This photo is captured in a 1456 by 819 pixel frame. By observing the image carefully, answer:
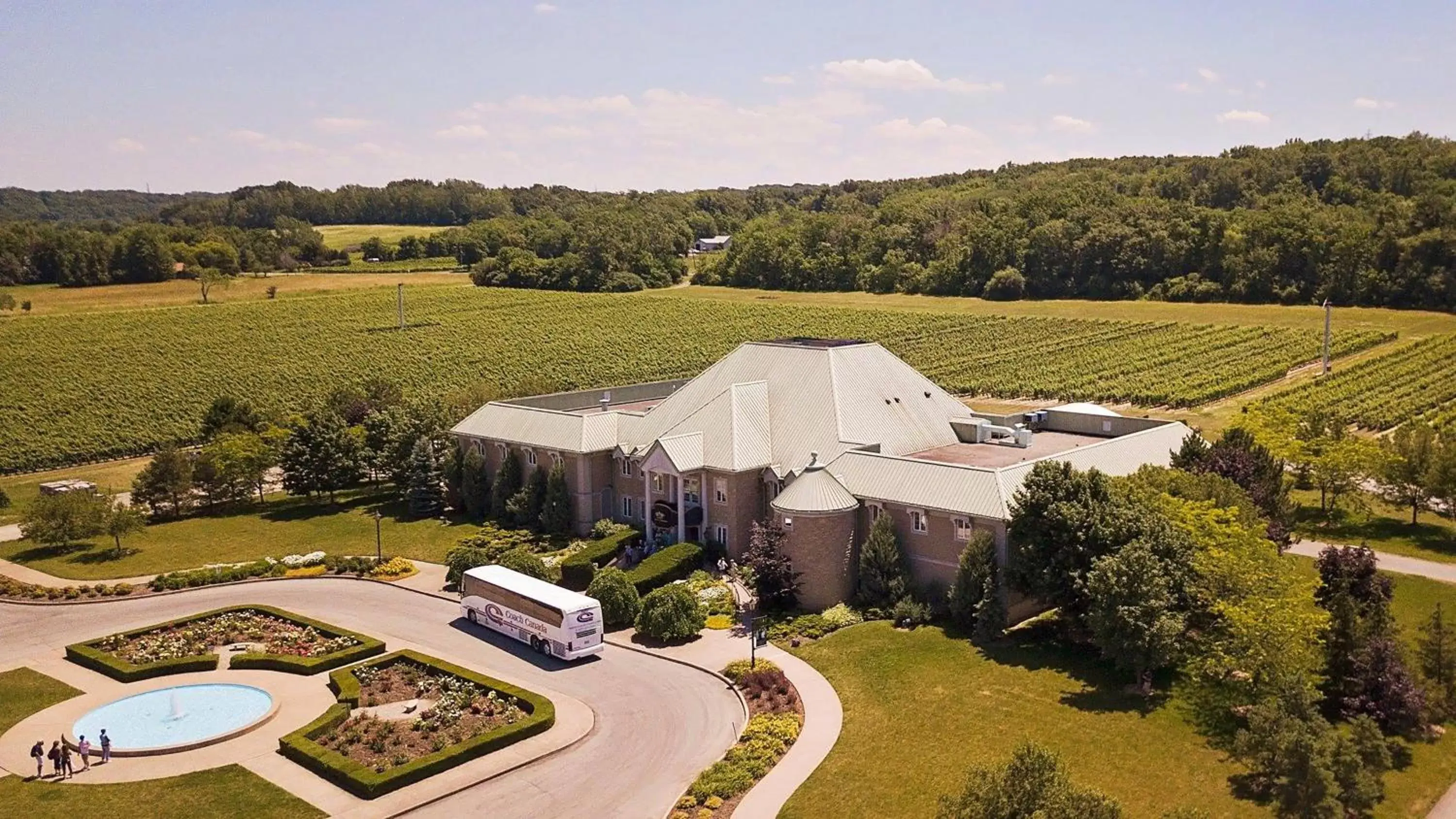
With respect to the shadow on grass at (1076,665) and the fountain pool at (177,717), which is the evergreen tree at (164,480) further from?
the shadow on grass at (1076,665)

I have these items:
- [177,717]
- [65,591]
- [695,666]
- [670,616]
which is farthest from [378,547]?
[695,666]

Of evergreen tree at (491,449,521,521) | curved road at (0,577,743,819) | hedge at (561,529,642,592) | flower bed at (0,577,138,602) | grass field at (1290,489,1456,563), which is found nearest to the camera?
curved road at (0,577,743,819)

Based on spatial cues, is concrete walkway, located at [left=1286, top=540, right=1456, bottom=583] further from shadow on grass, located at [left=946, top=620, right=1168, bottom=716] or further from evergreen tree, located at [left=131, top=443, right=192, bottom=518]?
evergreen tree, located at [left=131, top=443, right=192, bottom=518]

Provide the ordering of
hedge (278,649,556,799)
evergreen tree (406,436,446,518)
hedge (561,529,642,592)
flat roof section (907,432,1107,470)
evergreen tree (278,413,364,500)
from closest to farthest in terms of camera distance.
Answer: hedge (278,649,556,799), hedge (561,529,642,592), flat roof section (907,432,1107,470), evergreen tree (406,436,446,518), evergreen tree (278,413,364,500)

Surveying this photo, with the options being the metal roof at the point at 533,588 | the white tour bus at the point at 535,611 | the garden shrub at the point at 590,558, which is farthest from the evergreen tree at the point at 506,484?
the white tour bus at the point at 535,611

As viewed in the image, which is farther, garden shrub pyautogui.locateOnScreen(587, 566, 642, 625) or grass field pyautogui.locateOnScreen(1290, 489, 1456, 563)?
grass field pyautogui.locateOnScreen(1290, 489, 1456, 563)

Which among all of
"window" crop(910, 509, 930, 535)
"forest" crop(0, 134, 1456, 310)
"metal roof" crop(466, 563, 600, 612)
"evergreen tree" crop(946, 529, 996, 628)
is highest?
"forest" crop(0, 134, 1456, 310)

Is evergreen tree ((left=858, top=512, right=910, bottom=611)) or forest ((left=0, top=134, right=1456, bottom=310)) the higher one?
forest ((left=0, top=134, right=1456, bottom=310))

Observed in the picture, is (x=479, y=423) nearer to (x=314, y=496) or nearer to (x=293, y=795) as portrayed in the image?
(x=314, y=496)

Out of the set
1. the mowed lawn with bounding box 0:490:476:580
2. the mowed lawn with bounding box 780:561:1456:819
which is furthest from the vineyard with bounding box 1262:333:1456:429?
the mowed lawn with bounding box 0:490:476:580
